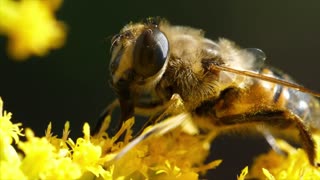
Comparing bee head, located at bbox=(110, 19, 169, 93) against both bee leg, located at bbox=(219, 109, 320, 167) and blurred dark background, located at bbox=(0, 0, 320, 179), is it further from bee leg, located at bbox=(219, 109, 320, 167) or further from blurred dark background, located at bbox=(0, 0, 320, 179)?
blurred dark background, located at bbox=(0, 0, 320, 179)

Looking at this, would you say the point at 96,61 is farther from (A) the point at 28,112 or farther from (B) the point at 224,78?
(B) the point at 224,78

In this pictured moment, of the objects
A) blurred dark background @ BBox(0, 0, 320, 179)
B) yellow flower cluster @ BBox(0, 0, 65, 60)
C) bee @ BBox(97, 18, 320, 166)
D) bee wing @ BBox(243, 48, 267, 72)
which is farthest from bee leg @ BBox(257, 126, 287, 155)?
blurred dark background @ BBox(0, 0, 320, 179)

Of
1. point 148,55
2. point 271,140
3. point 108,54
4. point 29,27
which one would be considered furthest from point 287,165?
point 108,54

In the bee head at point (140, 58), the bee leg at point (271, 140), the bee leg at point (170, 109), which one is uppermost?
the bee head at point (140, 58)

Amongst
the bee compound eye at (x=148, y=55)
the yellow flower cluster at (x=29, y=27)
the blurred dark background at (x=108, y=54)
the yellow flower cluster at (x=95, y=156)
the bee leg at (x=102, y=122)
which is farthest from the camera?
the blurred dark background at (x=108, y=54)

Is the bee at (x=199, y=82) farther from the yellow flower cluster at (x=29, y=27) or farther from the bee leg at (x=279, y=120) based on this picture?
the yellow flower cluster at (x=29, y=27)

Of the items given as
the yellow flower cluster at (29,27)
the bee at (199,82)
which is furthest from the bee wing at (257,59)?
the yellow flower cluster at (29,27)

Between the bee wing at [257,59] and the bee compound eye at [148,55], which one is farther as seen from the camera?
the bee wing at [257,59]

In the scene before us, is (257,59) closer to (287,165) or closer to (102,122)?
(287,165)
